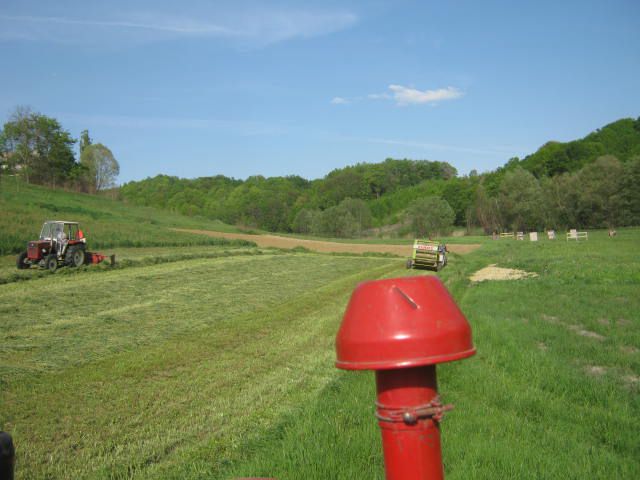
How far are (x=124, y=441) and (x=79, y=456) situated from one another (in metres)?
0.43

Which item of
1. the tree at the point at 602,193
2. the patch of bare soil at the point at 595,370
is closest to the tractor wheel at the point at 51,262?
the patch of bare soil at the point at 595,370

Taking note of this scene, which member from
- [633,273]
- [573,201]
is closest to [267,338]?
[633,273]

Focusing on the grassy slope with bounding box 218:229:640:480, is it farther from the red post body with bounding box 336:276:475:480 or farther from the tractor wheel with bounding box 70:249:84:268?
the tractor wheel with bounding box 70:249:84:268

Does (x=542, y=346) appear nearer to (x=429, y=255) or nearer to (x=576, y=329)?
(x=576, y=329)

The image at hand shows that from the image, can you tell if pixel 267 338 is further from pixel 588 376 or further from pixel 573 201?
pixel 573 201

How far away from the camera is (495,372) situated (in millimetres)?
7207

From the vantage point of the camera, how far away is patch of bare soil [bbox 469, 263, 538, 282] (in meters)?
21.6

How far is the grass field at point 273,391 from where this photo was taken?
4.70m

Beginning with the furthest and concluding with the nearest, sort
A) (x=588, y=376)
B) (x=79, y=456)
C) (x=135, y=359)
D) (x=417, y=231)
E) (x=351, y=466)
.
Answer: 1. (x=417, y=231)
2. (x=135, y=359)
3. (x=588, y=376)
4. (x=79, y=456)
5. (x=351, y=466)

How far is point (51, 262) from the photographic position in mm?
22078

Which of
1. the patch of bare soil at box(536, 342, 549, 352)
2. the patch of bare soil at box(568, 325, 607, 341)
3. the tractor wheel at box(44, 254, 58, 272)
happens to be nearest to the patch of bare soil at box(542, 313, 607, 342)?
the patch of bare soil at box(568, 325, 607, 341)

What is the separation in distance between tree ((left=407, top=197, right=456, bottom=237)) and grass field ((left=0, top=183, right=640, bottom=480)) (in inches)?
3436

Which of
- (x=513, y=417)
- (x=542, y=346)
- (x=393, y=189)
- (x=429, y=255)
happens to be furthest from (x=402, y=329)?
(x=393, y=189)

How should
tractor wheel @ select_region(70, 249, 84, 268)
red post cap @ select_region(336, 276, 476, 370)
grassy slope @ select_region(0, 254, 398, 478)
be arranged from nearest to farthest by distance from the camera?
red post cap @ select_region(336, 276, 476, 370), grassy slope @ select_region(0, 254, 398, 478), tractor wheel @ select_region(70, 249, 84, 268)
